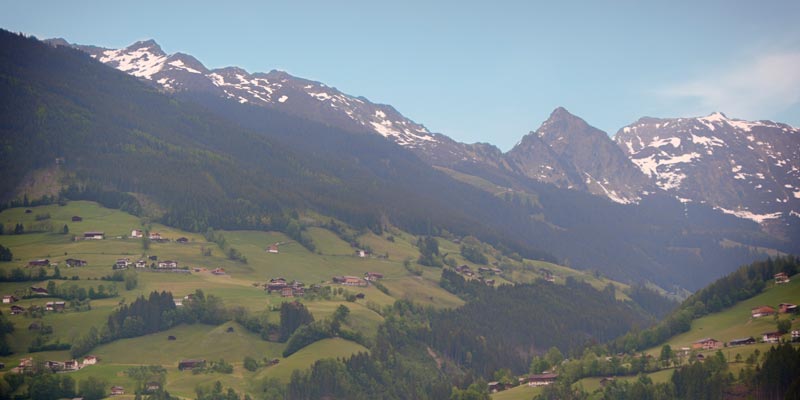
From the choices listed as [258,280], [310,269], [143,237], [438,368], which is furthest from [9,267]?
[438,368]

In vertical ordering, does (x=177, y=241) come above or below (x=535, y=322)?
above

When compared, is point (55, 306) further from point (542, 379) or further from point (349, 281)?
point (542, 379)

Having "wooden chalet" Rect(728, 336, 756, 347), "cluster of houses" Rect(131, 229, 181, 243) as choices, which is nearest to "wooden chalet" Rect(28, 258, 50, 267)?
"cluster of houses" Rect(131, 229, 181, 243)

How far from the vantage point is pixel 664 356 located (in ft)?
431

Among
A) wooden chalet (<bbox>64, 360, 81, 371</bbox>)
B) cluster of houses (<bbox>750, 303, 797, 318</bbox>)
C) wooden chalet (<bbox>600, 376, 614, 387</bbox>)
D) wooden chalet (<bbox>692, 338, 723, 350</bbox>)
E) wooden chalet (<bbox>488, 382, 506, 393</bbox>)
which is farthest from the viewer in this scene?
wooden chalet (<bbox>488, 382, 506, 393</bbox>)

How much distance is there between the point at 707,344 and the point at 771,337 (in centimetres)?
1083

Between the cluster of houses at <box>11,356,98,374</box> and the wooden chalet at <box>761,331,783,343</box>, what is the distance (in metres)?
Result: 91.7

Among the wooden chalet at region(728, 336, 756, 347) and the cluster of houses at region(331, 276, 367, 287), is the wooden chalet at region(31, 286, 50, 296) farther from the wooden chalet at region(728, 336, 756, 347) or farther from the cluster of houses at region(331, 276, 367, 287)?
the wooden chalet at region(728, 336, 756, 347)

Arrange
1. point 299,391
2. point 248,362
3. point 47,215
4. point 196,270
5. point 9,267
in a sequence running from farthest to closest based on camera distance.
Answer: point 47,215, point 196,270, point 9,267, point 248,362, point 299,391

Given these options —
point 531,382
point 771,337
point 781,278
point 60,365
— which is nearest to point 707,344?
point 771,337

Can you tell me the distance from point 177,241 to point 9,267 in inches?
1605

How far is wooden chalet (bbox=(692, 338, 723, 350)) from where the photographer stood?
436 feet

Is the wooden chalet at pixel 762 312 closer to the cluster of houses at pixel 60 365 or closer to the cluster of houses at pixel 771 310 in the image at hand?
the cluster of houses at pixel 771 310

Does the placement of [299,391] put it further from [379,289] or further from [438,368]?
[379,289]
